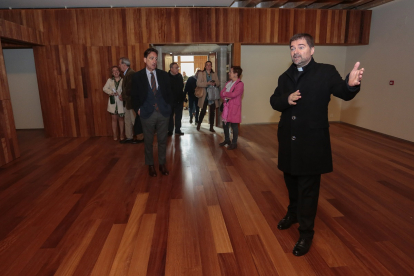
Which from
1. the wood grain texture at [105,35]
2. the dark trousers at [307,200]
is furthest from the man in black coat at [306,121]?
the wood grain texture at [105,35]

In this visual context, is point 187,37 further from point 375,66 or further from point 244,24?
point 375,66

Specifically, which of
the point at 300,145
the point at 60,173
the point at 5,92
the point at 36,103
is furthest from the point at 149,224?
the point at 36,103

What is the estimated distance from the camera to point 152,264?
230 cm

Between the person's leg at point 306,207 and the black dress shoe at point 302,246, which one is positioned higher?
the person's leg at point 306,207

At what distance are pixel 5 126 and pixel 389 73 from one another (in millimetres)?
8252

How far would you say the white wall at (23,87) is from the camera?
311 inches

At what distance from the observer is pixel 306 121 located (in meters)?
2.22

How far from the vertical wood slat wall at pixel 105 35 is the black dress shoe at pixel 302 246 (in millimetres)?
5651

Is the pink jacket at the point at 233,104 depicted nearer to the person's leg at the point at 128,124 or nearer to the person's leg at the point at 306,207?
the person's leg at the point at 128,124

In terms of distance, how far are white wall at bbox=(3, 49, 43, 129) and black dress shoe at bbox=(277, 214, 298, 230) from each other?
7.93 m

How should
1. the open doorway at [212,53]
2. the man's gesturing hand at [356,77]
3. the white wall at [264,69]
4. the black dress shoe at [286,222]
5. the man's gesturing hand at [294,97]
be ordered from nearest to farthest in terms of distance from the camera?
the man's gesturing hand at [356,77] → the man's gesturing hand at [294,97] → the black dress shoe at [286,222] → the open doorway at [212,53] → the white wall at [264,69]

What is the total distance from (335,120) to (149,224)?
25.1 ft

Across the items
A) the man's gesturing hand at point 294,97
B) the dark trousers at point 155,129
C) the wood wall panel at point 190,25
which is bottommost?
the dark trousers at point 155,129

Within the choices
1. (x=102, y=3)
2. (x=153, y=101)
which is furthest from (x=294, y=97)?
(x=102, y=3)
